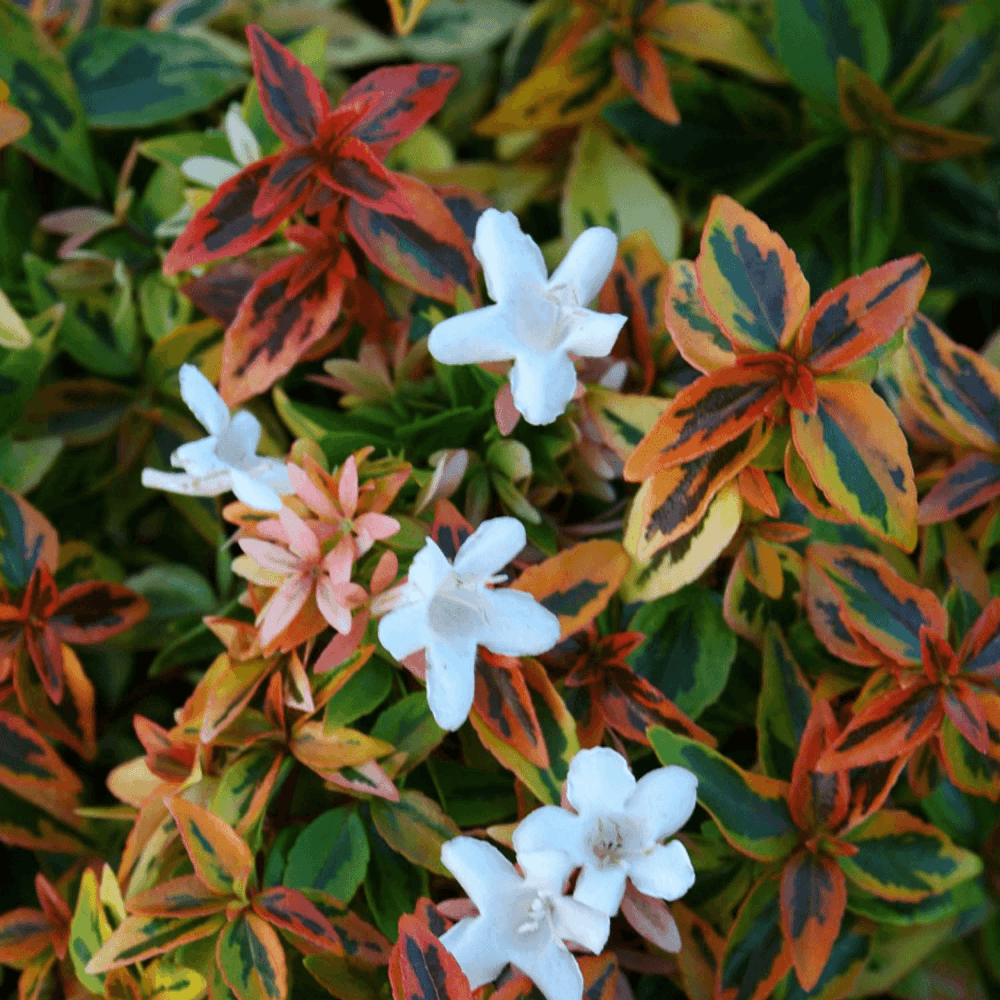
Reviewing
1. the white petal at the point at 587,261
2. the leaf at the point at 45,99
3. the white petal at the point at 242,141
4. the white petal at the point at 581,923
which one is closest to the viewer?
the white petal at the point at 581,923

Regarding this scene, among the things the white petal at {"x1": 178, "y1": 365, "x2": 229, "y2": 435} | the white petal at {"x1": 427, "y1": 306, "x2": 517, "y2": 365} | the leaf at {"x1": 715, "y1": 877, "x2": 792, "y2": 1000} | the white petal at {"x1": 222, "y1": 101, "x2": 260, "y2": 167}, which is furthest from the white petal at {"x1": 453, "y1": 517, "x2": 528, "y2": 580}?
the white petal at {"x1": 222, "y1": 101, "x2": 260, "y2": 167}

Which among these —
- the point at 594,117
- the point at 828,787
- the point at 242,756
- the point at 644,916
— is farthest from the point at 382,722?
the point at 594,117

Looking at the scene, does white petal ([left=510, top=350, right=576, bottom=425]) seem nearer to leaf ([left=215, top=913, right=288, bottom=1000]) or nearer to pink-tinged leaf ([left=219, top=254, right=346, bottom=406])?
pink-tinged leaf ([left=219, top=254, right=346, bottom=406])

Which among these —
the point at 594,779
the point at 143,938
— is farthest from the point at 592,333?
the point at 143,938

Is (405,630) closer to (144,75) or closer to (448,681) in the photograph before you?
(448,681)

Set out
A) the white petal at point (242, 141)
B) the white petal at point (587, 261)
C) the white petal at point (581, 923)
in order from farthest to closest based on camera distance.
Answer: the white petal at point (242, 141)
the white petal at point (587, 261)
the white petal at point (581, 923)

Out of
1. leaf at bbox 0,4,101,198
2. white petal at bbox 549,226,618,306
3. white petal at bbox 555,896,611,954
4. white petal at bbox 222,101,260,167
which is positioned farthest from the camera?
leaf at bbox 0,4,101,198

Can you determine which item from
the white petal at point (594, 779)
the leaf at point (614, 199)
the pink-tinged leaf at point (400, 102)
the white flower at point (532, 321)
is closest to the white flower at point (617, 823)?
the white petal at point (594, 779)

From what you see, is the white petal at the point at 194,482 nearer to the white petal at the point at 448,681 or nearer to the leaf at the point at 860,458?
the white petal at the point at 448,681
